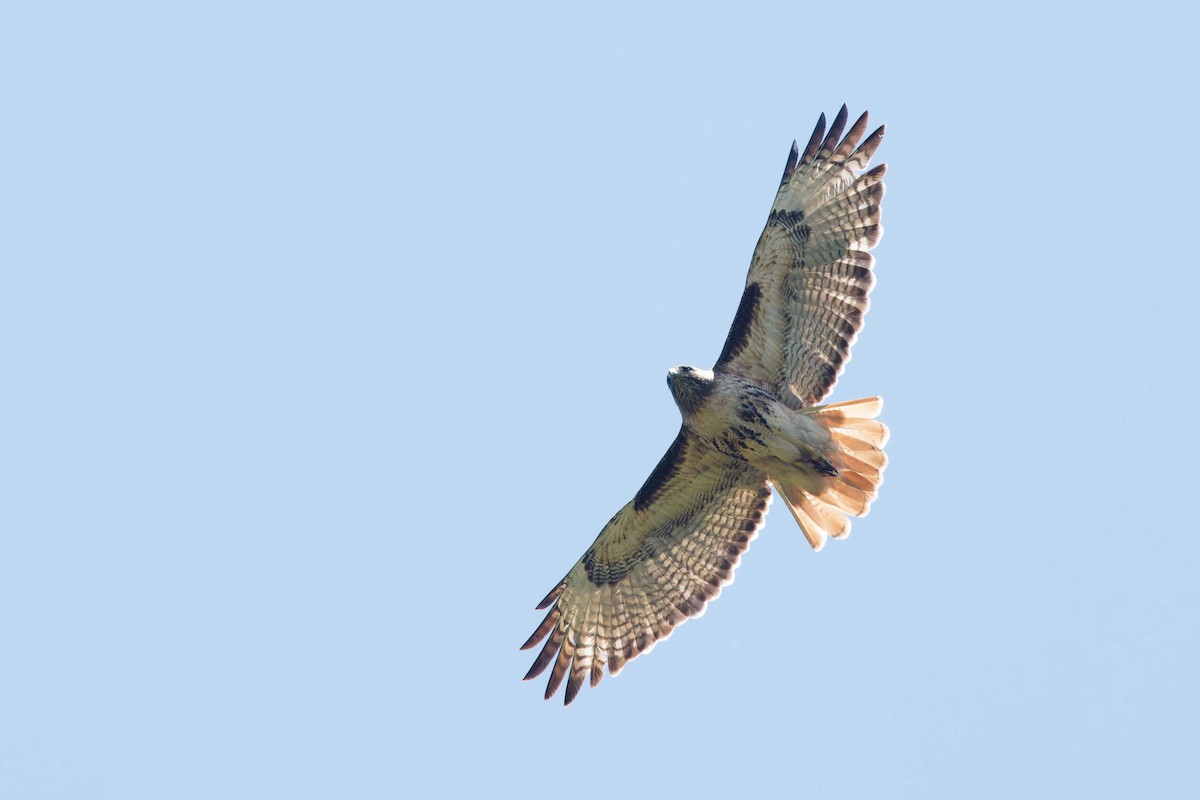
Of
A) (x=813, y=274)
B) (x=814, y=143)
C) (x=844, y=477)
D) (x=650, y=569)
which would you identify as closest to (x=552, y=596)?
(x=650, y=569)

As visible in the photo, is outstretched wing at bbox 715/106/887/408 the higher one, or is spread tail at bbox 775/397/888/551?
outstretched wing at bbox 715/106/887/408

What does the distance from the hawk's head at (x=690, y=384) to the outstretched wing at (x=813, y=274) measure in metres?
0.30

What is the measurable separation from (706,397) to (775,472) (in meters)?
0.90

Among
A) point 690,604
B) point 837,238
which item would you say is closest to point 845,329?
point 837,238

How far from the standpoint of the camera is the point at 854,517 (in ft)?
44.9

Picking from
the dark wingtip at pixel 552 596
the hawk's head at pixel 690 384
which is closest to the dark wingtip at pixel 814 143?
the hawk's head at pixel 690 384

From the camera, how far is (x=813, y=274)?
1344 centimetres

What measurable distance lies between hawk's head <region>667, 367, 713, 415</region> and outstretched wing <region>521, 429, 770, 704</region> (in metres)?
0.73

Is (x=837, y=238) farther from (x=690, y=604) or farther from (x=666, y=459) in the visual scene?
(x=690, y=604)

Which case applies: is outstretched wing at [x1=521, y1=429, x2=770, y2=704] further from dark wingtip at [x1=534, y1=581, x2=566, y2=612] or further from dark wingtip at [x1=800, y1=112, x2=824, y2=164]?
dark wingtip at [x1=800, y1=112, x2=824, y2=164]

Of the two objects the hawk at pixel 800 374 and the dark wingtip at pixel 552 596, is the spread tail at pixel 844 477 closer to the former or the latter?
the hawk at pixel 800 374

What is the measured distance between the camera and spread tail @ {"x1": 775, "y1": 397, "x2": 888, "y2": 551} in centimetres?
1320

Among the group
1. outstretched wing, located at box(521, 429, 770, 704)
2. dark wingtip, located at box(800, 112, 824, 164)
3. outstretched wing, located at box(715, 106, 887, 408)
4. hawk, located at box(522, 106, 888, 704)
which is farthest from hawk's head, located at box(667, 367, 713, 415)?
dark wingtip, located at box(800, 112, 824, 164)

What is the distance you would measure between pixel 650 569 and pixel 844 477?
2066 mm
